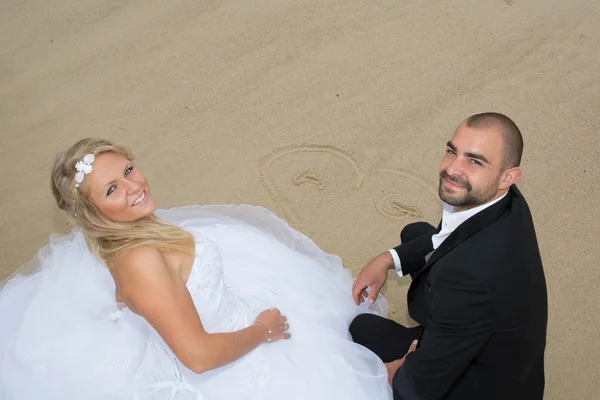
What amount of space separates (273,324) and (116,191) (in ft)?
2.54

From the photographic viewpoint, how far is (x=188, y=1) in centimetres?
500

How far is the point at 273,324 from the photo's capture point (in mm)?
2453

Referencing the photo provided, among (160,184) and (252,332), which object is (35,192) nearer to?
(160,184)

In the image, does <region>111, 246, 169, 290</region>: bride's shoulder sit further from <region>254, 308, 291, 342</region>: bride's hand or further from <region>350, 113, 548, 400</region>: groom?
<region>350, 113, 548, 400</region>: groom

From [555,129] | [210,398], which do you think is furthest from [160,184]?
[555,129]

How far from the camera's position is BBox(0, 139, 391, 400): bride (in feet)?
6.89

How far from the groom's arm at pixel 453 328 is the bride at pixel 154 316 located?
337 mm

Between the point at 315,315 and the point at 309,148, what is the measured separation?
1.59 m

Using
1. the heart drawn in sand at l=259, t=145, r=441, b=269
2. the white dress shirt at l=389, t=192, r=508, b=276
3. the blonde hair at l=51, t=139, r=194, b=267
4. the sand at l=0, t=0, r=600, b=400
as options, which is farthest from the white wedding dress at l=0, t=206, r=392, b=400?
the sand at l=0, t=0, r=600, b=400

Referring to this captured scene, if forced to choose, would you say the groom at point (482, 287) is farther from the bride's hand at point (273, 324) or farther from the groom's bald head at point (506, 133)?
the bride's hand at point (273, 324)

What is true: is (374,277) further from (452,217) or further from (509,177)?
(509,177)

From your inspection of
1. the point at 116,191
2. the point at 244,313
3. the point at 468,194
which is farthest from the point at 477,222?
the point at 116,191

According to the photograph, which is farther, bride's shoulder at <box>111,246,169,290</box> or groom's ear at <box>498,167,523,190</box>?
groom's ear at <box>498,167,523,190</box>

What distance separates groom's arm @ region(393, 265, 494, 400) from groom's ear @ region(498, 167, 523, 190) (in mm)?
395
